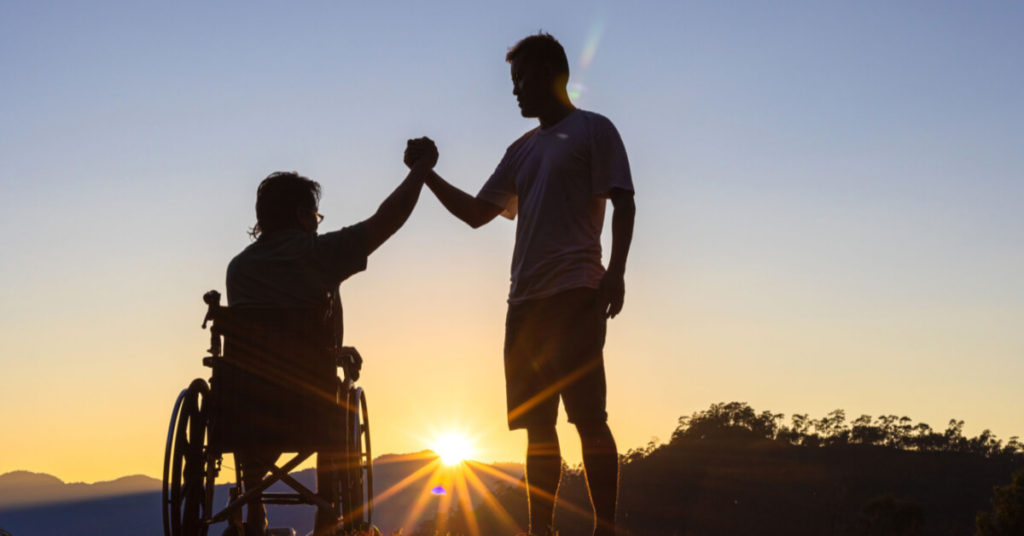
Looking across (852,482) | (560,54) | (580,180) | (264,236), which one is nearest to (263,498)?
(264,236)

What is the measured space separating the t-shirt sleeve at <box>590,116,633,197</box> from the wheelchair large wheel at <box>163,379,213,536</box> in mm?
2318

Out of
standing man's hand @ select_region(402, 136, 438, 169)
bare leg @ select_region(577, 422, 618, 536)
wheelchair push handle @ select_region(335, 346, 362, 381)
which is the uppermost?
standing man's hand @ select_region(402, 136, 438, 169)

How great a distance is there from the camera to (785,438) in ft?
360

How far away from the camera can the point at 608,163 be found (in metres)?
4.79

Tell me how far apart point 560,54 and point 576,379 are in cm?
173

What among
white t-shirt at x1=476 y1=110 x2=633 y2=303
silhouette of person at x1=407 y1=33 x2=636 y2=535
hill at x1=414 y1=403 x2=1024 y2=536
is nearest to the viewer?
silhouette of person at x1=407 y1=33 x2=636 y2=535

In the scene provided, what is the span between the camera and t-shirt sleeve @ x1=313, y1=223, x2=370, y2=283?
5359 millimetres

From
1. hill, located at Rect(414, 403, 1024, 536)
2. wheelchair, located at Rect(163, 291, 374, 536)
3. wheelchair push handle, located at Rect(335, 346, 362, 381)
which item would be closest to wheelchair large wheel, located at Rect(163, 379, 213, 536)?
wheelchair, located at Rect(163, 291, 374, 536)

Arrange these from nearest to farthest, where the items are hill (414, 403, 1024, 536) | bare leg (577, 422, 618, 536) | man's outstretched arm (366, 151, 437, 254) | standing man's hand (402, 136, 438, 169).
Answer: bare leg (577, 422, 618, 536), man's outstretched arm (366, 151, 437, 254), standing man's hand (402, 136, 438, 169), hill (414, 403, 1024, 536)

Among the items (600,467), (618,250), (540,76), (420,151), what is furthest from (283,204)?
(600,467)

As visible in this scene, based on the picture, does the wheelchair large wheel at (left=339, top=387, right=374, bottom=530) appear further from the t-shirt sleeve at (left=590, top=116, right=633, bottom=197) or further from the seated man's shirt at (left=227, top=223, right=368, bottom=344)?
the t-shirt sleeve at (left=590, top=116, right=633, bottom=197)

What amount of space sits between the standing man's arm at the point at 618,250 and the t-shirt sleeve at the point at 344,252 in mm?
1412

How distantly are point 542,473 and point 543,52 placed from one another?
6.97ft

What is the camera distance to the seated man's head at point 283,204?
5562 millimetres
